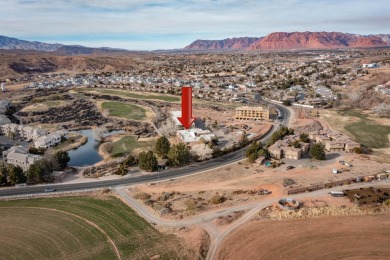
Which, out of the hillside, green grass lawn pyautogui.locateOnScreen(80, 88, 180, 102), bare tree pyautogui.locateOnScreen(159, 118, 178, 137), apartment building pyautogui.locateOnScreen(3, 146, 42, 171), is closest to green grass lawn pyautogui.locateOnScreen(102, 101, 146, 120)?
green grass lawn pyautogui.locateOnScreen(80, 88, 180, 102)

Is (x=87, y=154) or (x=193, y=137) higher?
(x=193, y=137)

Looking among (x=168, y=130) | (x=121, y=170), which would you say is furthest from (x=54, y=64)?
(x=121, y=170)

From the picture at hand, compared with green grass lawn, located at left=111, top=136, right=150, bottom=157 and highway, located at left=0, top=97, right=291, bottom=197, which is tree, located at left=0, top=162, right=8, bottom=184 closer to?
highway, located at left=0, top=97, right=291, bottom=197

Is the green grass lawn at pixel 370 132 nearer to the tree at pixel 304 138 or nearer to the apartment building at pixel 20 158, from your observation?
the tree at pixel 304 138

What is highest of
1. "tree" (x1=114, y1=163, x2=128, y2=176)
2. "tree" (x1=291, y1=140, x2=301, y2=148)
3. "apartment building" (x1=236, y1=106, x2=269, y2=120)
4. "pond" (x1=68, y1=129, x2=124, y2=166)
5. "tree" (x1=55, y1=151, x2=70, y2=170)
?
"apartment building" (x1=236, y1=106, x2=269, y2=120)

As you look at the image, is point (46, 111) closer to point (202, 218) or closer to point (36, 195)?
point (36, 195)

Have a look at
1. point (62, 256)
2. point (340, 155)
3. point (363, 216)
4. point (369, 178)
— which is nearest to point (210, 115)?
point (340, 155)

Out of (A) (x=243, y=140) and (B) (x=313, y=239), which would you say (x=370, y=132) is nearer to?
(A) (x=243, y=140)

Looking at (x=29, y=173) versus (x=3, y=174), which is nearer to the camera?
(x=29, y=173)
